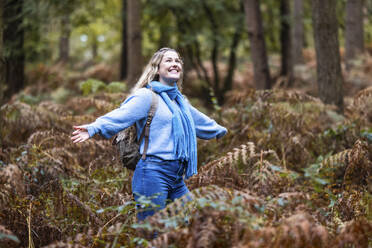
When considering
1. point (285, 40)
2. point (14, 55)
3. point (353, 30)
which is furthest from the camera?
point (285, 40)

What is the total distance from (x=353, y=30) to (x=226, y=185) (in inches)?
417

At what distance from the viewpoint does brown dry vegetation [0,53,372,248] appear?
9.37 ft

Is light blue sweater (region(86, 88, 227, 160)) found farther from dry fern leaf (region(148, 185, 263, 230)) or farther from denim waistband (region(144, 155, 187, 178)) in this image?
dry fern leaf (region(148, 185, 263, 230))

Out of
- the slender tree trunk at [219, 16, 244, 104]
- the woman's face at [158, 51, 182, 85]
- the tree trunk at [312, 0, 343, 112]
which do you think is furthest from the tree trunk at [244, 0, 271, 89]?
the woman's face at [158, 51, 182, 85]

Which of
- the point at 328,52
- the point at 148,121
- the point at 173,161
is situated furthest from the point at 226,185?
the point at 328,52

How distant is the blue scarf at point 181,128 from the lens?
138 inches

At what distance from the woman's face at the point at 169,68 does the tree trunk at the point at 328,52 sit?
4.68 m

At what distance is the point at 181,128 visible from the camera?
11.6 ft

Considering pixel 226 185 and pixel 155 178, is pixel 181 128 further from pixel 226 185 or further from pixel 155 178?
pixel 226 185

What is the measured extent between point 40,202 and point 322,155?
4100 mm

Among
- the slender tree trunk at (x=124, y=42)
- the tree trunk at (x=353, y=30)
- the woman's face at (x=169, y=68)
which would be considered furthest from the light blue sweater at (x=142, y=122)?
the slender tree trunk at (x=124, y=42)

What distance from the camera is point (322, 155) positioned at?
20.3 ft

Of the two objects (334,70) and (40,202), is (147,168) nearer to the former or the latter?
(40,202)

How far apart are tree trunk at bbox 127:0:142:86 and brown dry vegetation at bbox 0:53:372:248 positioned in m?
3.27
